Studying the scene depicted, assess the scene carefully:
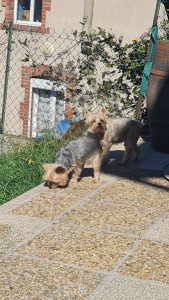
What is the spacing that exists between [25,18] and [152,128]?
9037 millimetres

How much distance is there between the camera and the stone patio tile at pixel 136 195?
6.02 meters

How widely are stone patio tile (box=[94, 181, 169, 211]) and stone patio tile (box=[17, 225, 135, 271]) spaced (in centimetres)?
103

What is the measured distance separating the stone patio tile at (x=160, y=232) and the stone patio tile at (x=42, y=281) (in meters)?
0.94

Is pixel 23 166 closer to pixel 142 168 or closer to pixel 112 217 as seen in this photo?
pixel 142 168

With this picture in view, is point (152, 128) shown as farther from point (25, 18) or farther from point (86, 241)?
point (25, 18)

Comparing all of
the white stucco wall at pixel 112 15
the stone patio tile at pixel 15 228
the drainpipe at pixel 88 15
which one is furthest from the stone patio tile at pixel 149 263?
the drainpipe at pixel 88 15

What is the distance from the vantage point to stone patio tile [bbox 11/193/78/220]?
5586mm

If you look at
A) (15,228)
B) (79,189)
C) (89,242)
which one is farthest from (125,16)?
(89,242)

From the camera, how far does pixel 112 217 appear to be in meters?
5.51

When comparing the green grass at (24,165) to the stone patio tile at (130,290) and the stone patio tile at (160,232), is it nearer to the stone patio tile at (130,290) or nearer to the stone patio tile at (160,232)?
the stone patio tile at (160,232)

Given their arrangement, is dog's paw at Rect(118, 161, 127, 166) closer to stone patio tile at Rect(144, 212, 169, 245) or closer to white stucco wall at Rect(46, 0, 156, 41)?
stone patio tile at Rect(144, 212, 169, 245)

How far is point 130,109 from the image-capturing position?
412 inches

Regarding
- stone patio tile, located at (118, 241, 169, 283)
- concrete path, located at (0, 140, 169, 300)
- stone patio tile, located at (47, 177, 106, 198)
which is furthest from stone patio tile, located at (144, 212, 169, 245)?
stone patio tile, located at (47, 177, 106, 198)

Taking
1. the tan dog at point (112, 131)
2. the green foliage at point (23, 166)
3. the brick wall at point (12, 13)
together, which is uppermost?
the brick wall at point (12, 13)
